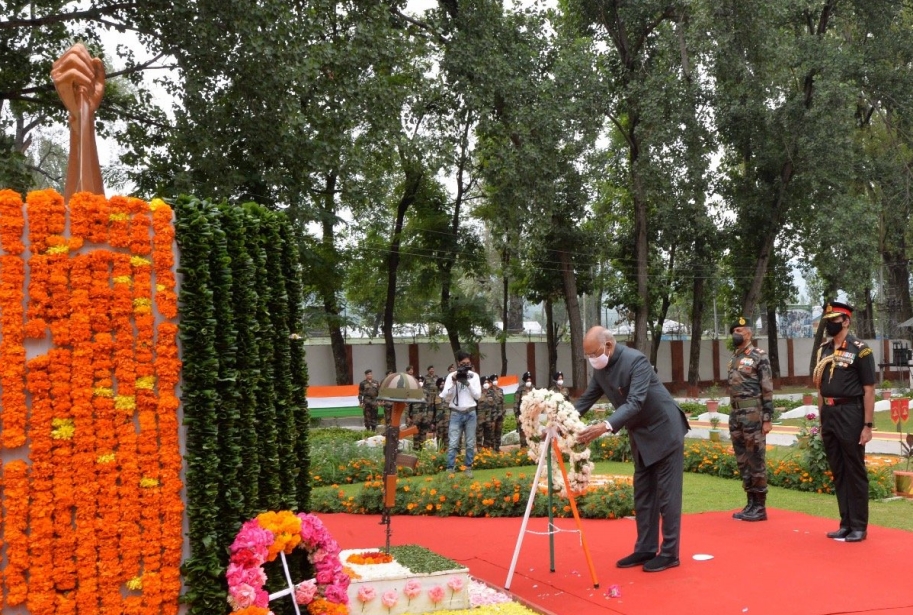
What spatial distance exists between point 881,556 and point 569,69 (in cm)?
1985

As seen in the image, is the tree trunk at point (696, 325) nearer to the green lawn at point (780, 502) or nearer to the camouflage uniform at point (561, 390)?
the camouflage uniform at point (561, 390)

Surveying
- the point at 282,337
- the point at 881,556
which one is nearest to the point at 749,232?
the point at 881,556

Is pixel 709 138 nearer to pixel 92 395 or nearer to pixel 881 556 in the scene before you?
pixel 881 556

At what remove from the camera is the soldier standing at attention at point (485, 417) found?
1625 centimetres

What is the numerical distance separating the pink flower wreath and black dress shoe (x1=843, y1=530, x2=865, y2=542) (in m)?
4.35

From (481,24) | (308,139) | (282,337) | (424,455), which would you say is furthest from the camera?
(481,24)

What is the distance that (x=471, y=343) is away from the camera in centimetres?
3203

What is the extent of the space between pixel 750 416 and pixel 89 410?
20.5 feet

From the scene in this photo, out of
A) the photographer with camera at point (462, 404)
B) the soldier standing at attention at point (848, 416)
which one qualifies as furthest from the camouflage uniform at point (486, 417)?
the soldier standing at attention at point (848, 416)

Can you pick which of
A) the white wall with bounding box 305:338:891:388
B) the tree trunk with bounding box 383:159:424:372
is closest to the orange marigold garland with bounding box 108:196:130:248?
the white wall with bounding box 305:338:891:388

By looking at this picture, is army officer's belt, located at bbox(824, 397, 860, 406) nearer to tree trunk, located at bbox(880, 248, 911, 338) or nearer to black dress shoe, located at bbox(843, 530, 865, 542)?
black dress shoe, located at bbox(843, 530, 865, 542)

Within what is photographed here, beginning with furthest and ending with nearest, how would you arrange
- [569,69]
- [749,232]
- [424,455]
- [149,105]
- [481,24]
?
1. [749,232]
2. [569,69]
3. [481,24]
4. [149,105]
5. [424,455]

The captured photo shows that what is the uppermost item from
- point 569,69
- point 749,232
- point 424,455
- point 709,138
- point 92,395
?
point 569,69

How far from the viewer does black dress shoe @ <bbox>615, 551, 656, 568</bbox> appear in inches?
264
